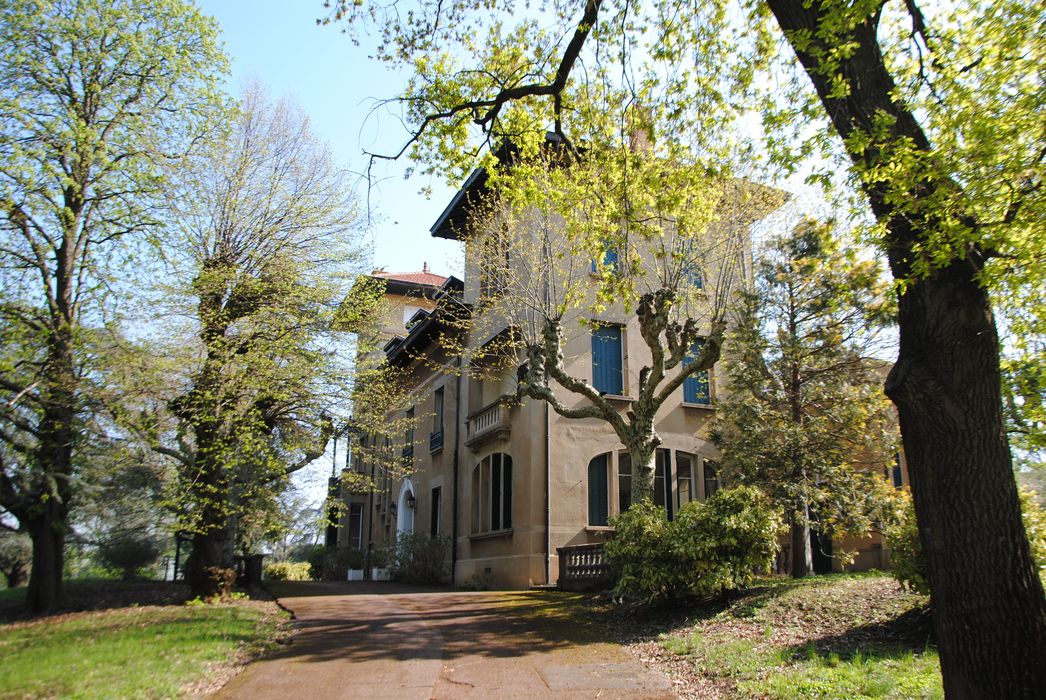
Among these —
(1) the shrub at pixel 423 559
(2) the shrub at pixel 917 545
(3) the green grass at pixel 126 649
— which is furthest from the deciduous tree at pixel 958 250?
(1) the shrub at pixel 423 559

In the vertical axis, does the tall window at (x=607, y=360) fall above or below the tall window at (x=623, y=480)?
above

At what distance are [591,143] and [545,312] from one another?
5.03 m

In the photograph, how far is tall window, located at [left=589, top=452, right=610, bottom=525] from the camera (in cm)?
1816

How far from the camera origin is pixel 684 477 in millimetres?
19547

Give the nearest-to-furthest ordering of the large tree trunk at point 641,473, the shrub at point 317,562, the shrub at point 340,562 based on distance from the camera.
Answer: the large tree trunk at point 641,473 → the shrub at point 340,562 → the shrub at point 317,562

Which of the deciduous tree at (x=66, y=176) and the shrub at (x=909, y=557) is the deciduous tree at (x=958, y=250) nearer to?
the shrub at (x=909, y=557)

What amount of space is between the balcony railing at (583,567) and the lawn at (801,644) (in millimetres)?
4095

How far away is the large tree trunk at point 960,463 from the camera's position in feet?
15.0

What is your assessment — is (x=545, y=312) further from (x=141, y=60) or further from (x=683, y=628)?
(x=141, y=60)

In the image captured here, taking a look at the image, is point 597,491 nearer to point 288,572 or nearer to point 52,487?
point 52,487

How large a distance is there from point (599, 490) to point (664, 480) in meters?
2.00

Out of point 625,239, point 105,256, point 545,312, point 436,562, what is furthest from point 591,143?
point 436,562

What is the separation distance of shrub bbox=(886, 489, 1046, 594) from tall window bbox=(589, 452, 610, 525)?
969cm

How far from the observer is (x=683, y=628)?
31.5 ft
